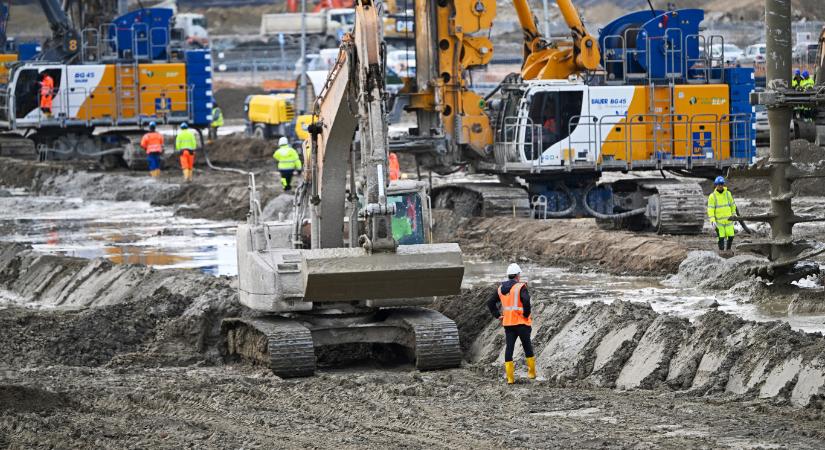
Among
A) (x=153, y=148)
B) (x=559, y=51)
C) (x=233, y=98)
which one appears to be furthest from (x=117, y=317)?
(x=233, y=98)

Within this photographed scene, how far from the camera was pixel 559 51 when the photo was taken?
2717 centimetres

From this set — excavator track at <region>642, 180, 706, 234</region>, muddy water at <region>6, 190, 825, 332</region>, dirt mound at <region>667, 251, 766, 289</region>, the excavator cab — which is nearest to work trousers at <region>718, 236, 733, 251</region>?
dirt mound at <region>667, 251, 766, 289</region>

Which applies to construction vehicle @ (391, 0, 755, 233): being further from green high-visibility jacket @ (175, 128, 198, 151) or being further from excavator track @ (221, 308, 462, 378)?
excavator track @ (221, 308, 462, 378)

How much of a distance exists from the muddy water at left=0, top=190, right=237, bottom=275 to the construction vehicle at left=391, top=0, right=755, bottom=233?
14.6 ft

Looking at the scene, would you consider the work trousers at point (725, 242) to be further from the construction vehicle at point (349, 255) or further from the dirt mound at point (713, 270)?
the construction vehicle at point (349, 255)

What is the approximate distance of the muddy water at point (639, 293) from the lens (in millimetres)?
17236

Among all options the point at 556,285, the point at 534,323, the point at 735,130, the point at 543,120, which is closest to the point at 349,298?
the point at 534,323

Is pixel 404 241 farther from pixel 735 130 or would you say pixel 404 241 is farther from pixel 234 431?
pixel 735 130

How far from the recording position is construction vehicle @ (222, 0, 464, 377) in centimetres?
1383

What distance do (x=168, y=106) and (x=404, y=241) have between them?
2712 cm

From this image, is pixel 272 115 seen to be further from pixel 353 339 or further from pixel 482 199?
pixel 353 339

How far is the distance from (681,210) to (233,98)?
44.0m

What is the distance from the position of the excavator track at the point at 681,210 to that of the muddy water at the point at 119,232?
772 centimetres

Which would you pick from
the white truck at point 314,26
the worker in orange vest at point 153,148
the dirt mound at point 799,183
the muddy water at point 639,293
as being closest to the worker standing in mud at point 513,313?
the muddy water at point 639,293
